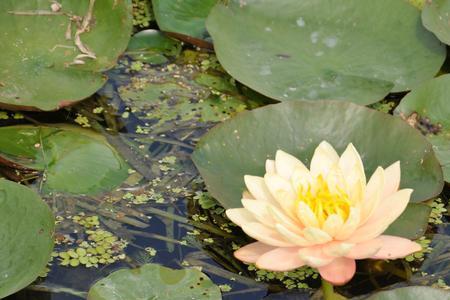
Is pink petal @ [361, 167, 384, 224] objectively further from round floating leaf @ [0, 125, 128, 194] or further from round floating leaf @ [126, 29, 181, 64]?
round floating leaf @ [126, 29, 181, 64]

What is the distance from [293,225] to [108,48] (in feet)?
4.29

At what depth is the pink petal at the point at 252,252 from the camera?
191cm

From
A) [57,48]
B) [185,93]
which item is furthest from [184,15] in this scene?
[57,48]

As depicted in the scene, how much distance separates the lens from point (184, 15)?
3172 mm

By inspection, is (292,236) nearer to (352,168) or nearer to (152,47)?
(352,168)

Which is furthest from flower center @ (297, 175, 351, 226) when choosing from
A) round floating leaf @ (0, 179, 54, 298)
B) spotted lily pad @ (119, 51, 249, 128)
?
spotted lily pad @ (119, 51, 249, 128)

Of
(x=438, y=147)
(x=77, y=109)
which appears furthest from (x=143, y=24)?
(x=438, y=147)

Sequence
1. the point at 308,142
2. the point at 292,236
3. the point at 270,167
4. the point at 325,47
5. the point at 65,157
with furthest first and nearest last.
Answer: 1. the point at 325,47
2. the point at 65,157
3. the point at 308,142
4. the point at 270,167
5. the point at 292,236

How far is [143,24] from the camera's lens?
11.0 feet

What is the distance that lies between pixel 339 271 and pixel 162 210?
30.4 inches

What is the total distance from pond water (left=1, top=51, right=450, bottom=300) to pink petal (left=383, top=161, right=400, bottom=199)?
13.3 inches

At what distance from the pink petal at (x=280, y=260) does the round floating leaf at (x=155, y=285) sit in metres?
0.29

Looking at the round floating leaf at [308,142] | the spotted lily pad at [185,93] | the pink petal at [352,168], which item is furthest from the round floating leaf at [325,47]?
the pink petal at [352,168]

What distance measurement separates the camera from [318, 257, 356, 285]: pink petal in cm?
183
